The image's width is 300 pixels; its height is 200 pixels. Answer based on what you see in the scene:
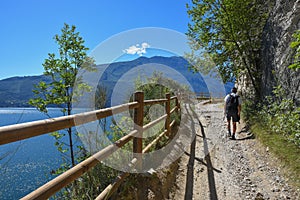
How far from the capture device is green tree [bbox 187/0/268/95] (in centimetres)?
926

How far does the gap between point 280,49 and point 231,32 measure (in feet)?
8.15

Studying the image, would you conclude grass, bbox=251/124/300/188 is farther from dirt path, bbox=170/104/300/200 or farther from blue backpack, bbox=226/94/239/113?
blue backpack, bbox=226/94/239/113

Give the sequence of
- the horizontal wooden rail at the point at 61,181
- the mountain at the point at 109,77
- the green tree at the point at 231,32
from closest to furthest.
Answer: the horizontal wooden rail at the point at 61,181 < the mountain at the point at 109,77 < the green tree at the point at 231,32

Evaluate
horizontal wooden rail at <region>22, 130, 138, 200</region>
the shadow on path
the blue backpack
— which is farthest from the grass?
horizontal wooden rail at <region>22, 130, 138, 200</region>

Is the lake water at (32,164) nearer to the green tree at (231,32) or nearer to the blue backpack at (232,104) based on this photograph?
the blue backpack at (232,104)

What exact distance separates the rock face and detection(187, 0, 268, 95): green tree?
22.7 inches

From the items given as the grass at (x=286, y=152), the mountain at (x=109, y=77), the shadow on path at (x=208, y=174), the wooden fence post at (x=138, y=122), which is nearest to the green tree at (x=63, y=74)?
the mountain at (x=109, y=77)

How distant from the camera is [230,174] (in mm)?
4289

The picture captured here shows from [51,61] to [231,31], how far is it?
7.90m

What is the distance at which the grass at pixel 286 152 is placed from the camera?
147 inches

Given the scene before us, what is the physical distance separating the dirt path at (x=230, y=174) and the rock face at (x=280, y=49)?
2.26 meters

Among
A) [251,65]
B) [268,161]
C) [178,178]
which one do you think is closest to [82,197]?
A: [178,178]

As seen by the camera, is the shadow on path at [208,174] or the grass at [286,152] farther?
the grass at [286,152]

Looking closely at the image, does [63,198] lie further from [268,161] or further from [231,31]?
[231,31]
